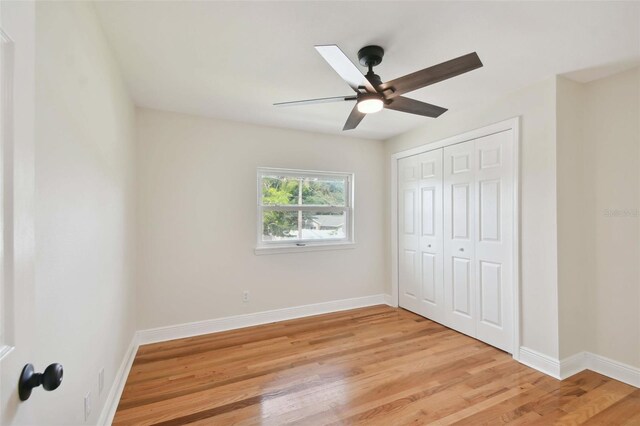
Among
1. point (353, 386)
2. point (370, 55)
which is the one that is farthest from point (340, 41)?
point (353, 386)

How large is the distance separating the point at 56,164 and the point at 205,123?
2270 millimetres

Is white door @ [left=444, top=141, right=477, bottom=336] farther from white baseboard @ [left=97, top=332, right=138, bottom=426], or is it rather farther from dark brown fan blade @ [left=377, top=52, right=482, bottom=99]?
white baseboard @ [left=97, top=332, right=138, bottom=426]

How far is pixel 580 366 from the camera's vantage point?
239 centimetres

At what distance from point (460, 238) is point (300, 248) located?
1.86 meters

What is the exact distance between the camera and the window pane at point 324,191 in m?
3.80

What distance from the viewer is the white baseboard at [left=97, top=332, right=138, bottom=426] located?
1755 mm

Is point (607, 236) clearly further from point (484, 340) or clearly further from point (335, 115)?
point (335, 115)

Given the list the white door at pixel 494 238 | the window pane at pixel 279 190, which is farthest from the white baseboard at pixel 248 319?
the white door at pixel 494 238

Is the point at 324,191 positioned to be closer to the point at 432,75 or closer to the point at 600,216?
the point at 432,75

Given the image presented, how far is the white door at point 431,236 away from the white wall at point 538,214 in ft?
2.99

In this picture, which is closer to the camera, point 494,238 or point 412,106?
point 412,106

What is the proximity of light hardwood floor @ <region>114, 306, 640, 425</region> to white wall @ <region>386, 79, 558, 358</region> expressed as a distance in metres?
0.39

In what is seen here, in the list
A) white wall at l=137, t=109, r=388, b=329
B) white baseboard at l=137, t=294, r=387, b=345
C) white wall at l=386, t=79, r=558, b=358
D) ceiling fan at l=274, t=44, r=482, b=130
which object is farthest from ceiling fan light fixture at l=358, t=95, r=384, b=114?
white baseboard at l=137, t=294, r=387, b=345

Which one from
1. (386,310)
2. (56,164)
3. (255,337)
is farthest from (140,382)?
(386,310)
